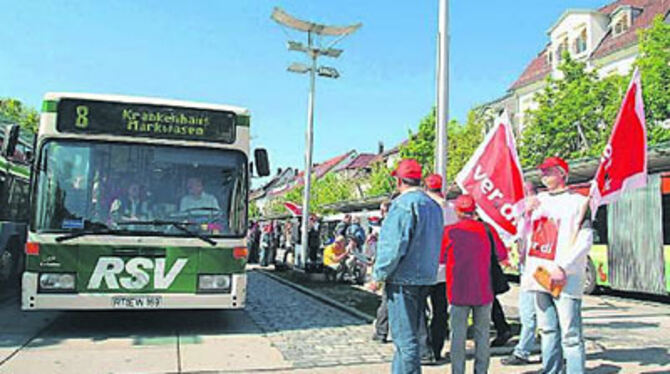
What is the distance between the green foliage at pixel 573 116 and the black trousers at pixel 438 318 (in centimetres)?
2370

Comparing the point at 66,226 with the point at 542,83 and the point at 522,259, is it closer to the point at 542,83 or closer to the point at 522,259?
the point at 522,259

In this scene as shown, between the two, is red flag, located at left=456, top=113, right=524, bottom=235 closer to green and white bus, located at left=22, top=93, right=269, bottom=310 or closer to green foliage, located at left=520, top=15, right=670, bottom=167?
green and white bus, located at left=22, top=93, right=269, bottom=310

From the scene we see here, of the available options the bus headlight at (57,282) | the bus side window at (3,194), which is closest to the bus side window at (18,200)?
the bus side window at (3,194)

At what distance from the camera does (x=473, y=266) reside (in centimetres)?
536

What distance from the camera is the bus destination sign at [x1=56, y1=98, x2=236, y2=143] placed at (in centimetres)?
789

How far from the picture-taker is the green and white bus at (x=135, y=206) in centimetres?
752

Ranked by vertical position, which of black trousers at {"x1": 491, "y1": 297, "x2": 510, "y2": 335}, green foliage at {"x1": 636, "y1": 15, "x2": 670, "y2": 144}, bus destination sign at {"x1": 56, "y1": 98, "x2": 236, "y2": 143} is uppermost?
green foliage at {"x1": 636, "y1": 15, "x2": 670, "y2": 144}

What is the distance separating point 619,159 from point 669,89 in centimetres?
2157

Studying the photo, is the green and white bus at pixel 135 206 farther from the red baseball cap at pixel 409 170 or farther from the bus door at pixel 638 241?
the bus door at pixel 638 241

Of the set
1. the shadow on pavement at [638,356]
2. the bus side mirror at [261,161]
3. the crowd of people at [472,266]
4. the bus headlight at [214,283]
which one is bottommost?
the shadow on pavement at [638,356]

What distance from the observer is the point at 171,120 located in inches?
324

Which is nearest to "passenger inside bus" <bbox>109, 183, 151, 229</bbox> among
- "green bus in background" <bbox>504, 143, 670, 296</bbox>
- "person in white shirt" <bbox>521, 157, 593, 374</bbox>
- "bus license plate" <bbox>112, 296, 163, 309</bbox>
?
"bus license plate" <bbox>112, 296, 163, 309</bbox>

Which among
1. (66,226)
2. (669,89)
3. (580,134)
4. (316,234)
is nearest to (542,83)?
(580,134)

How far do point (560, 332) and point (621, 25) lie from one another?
125 ft
